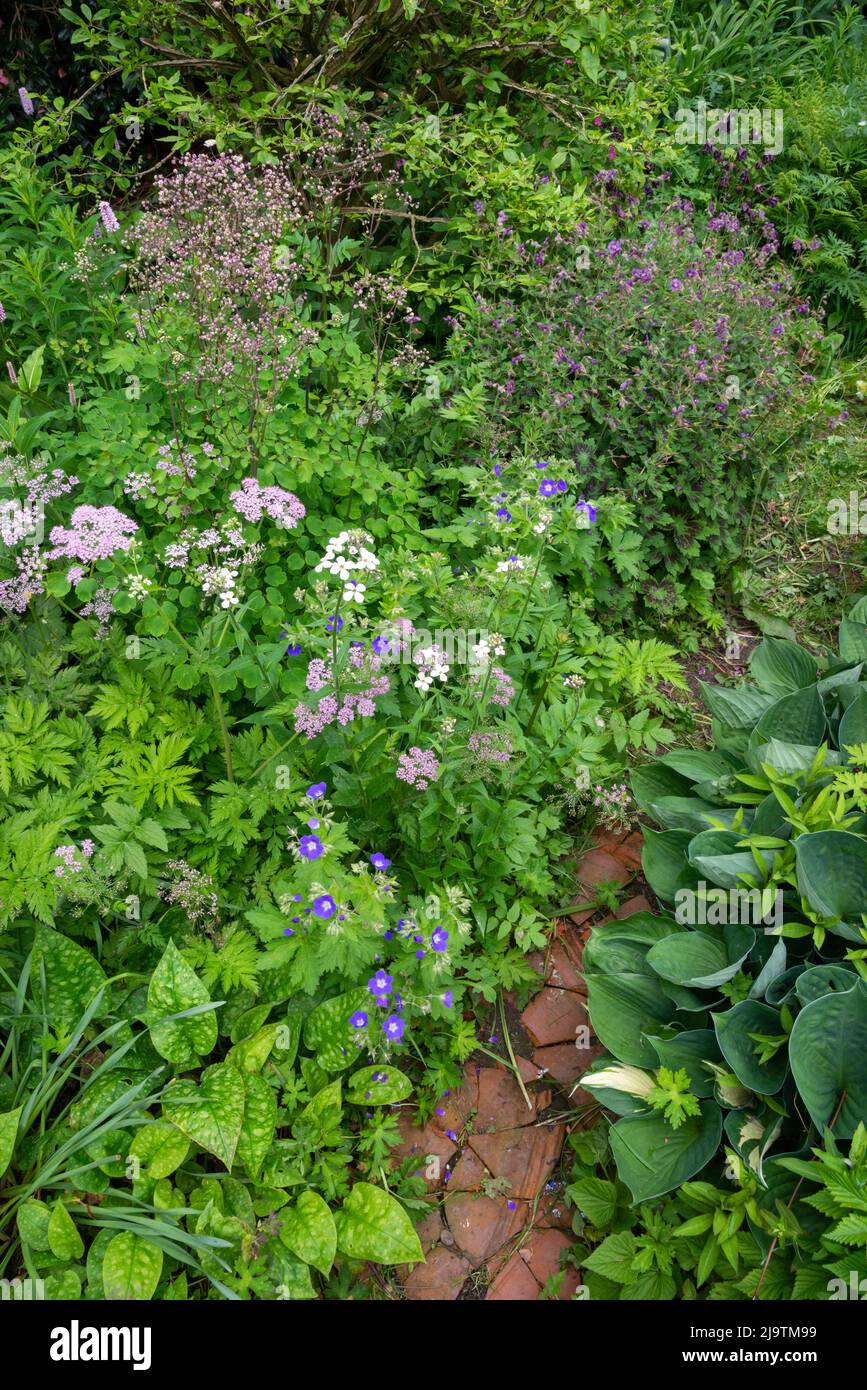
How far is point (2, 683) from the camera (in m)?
2.65

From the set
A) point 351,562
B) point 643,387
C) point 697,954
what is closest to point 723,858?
point 697,954

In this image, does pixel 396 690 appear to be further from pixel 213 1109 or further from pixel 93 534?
pixel 213 1109

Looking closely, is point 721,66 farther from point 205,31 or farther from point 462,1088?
point 462,1088

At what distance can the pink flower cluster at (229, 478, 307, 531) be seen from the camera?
241cm

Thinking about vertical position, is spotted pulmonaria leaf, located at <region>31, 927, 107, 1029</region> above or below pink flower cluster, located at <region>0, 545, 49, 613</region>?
below

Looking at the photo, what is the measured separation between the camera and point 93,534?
2322 mm

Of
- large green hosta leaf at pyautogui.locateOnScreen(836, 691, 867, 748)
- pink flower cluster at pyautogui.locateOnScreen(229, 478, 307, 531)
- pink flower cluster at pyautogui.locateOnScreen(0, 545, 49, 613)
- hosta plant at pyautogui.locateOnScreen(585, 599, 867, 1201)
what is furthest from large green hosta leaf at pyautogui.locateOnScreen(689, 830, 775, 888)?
pink flower cluster at pyautogui.locateOnScreen(0, 545, 49, 613)

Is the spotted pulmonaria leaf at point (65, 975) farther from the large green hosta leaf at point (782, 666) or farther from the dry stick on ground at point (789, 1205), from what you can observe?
the large green hosta leaf at point (782, 666)

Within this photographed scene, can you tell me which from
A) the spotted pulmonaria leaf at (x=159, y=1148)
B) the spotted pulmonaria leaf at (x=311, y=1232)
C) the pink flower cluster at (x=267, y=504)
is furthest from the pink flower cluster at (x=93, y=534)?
the spotted pulmonaria leaf at (x=311, y=1232)

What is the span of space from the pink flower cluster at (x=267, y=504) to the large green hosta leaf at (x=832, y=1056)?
172cm

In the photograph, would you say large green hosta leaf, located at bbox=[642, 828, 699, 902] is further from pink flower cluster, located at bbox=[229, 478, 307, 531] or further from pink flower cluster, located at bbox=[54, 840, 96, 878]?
Answer: pink flower cluster, located at bbox=[54, 840, 96, 878]

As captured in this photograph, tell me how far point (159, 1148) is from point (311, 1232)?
1.30 ft

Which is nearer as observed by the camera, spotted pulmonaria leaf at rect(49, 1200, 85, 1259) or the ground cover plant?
spotted pulmonaria leaf at rect(49, 1200, 85, 1259)

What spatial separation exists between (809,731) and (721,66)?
196 inches
